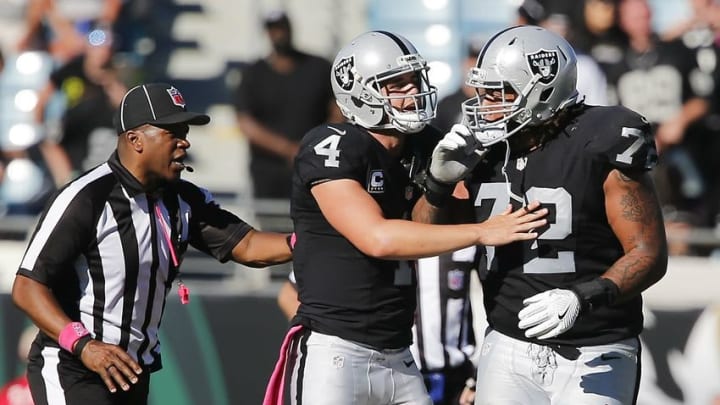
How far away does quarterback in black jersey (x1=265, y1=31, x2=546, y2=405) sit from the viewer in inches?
200

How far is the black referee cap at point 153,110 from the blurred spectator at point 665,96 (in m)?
4.52

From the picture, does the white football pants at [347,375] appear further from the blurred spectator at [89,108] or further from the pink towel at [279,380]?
the blurred spectator at [89,108]

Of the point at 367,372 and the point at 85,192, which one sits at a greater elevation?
the point at 85,192

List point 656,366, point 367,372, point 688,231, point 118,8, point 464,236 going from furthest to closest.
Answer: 1. point 118,8
2. point 688,231
3. point 656,366
4. point 367,372
5. point 464,236

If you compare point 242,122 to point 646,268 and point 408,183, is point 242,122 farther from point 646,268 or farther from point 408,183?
point 646,268

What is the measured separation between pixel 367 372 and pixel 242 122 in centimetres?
460

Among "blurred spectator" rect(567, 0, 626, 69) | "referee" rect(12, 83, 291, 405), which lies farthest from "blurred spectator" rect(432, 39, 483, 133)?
"referee" rect(12, 83, 291, 405)

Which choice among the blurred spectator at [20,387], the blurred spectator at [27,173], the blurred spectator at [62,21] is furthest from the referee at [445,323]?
the blurred spectator at [62,21]

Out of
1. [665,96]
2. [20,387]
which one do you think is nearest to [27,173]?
[20,387]

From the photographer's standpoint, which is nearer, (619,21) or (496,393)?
(496,393)

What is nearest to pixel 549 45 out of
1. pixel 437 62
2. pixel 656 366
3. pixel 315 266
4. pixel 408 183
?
pixel 408 183

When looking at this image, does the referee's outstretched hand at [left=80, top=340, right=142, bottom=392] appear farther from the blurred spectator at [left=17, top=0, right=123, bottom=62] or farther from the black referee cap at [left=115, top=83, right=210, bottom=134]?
the blurred spectator at [left=17, top=0, right=123, bottom=62]

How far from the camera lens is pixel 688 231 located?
8.98 meters

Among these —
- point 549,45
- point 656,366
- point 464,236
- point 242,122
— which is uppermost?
point 549,45
